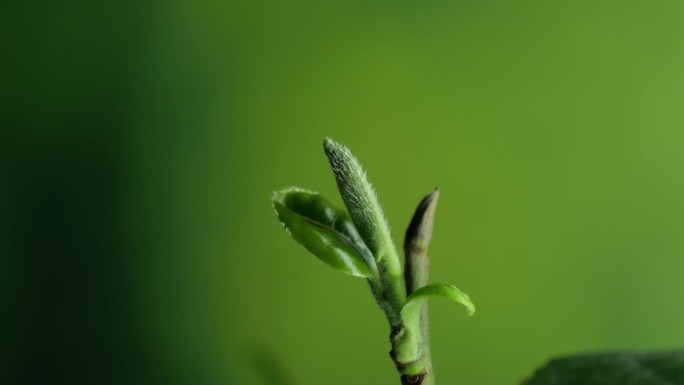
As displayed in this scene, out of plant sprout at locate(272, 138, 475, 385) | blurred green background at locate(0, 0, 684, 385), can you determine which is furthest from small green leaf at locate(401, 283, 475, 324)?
blurred green background at locate(0, 0, 684, 385)

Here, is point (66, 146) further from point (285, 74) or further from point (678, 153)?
point (678, 153)

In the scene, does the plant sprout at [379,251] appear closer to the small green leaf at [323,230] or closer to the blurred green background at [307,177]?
the small green leaf at [323,230]

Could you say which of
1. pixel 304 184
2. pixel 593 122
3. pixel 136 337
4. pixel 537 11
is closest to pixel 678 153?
pixel 593 122

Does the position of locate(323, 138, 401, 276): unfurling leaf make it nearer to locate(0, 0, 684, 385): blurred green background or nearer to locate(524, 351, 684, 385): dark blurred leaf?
locate(524, 351, 684, 385): dark blurred leaf

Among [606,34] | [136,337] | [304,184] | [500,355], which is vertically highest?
[606,34]

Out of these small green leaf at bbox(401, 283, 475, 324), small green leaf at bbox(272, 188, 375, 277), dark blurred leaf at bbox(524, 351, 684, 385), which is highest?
small green leaf at bbox(272, 188, 375, 277)

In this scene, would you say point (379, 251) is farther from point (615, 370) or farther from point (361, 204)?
point (615, 370)

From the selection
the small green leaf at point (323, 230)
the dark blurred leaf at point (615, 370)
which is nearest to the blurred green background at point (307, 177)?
the small green leaf at point (323, 230)
